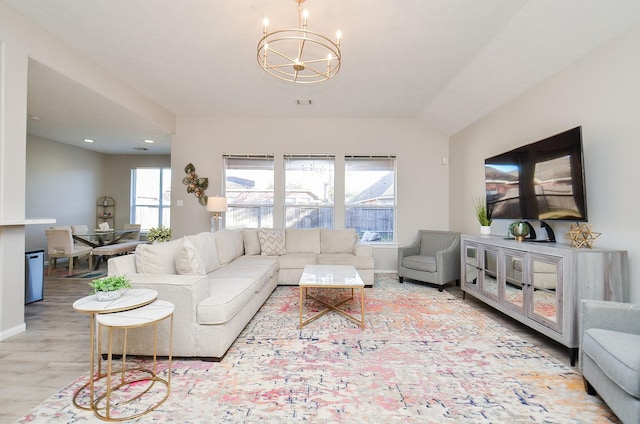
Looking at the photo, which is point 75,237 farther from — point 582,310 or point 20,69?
point 582,310

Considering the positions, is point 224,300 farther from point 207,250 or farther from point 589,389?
point 589,389

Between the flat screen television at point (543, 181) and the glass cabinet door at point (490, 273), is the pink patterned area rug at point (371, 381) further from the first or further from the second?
the flat screen television at point (543, 181)

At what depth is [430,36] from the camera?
114 inches

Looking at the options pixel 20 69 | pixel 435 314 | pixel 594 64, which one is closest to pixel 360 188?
pixel 435 314

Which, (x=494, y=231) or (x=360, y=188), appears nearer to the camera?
(x=494, y=231)

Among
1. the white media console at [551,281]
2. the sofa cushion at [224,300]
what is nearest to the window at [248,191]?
the sofa cushion at [224,300]

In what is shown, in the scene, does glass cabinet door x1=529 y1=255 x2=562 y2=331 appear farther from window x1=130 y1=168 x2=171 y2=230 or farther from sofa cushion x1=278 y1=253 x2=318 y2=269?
window x1=130 y1=168 x2=171 y2=230

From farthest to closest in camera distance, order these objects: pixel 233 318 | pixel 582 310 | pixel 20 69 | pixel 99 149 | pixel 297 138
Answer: pixel 99 149 → pixel 297 138 → pixel 20 69 → pixel 233 318 → pixel 582 310

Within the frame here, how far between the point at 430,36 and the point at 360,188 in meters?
2.93

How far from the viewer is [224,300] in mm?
2270

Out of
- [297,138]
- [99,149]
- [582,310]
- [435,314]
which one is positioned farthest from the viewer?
[99,149]

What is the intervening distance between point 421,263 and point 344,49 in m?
3.14

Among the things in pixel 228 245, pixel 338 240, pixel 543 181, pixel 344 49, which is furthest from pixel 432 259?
pixel 344 49

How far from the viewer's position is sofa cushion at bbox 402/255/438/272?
14.1 ft
